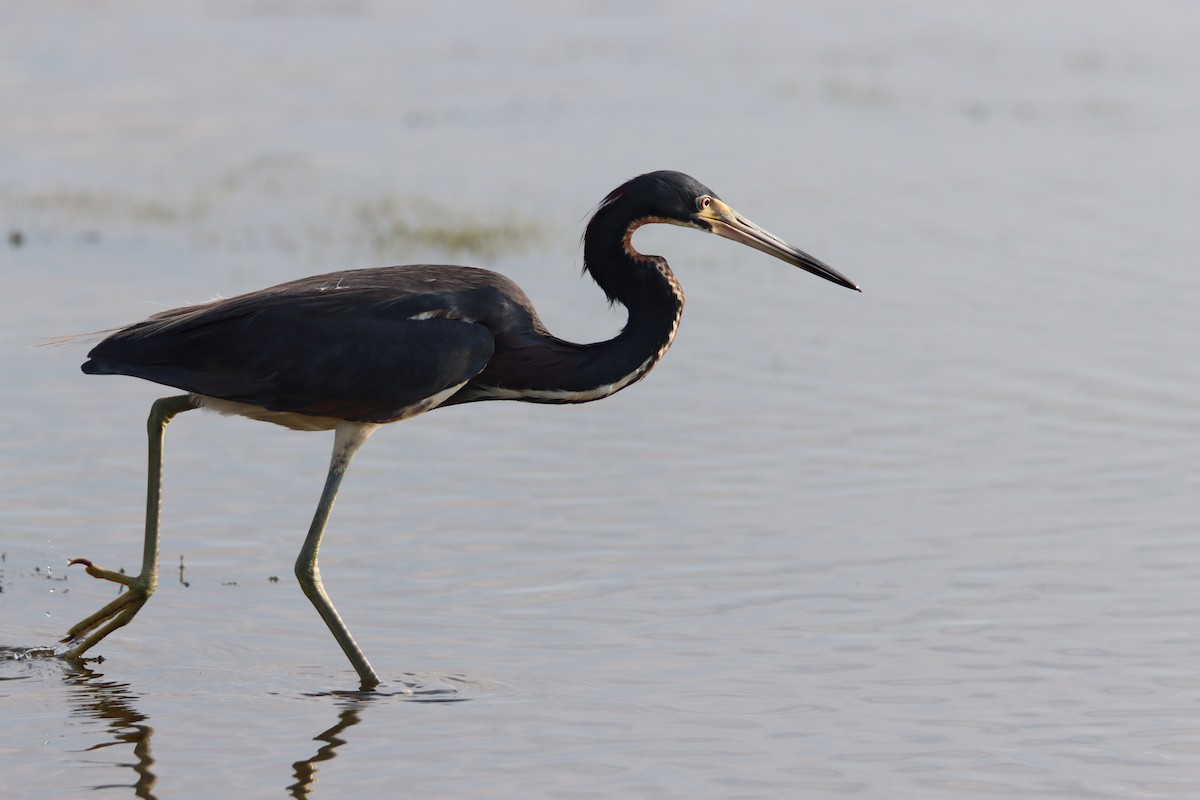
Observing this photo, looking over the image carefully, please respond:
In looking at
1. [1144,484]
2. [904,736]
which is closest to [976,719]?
[904,736]

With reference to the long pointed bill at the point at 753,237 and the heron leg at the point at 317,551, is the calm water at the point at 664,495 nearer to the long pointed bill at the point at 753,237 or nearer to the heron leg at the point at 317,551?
the heron leg at the point at 317,551

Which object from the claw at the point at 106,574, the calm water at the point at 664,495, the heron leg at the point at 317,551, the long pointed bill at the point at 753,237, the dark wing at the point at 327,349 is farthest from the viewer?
the long pointed bill at the point at 753,237

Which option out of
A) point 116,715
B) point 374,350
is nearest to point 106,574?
point 116,715

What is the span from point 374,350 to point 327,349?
0.19 metres

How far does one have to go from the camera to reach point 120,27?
28.6 metres

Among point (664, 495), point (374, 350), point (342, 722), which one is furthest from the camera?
point (664, 495)

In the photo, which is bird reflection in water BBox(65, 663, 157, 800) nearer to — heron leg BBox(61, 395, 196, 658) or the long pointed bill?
heron leg BBox(61, 395, 196, 658)

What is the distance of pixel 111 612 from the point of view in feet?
24.3

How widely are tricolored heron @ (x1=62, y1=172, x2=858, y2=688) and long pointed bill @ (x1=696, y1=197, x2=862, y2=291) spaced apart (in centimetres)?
2

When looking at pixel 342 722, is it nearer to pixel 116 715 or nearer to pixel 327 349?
pixel 116 715

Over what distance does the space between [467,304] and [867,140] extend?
47.7ft

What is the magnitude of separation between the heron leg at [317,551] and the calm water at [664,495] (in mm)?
144

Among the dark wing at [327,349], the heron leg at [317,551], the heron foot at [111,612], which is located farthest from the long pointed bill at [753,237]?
the heron foot at [111,612]

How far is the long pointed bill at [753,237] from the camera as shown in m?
7.67
